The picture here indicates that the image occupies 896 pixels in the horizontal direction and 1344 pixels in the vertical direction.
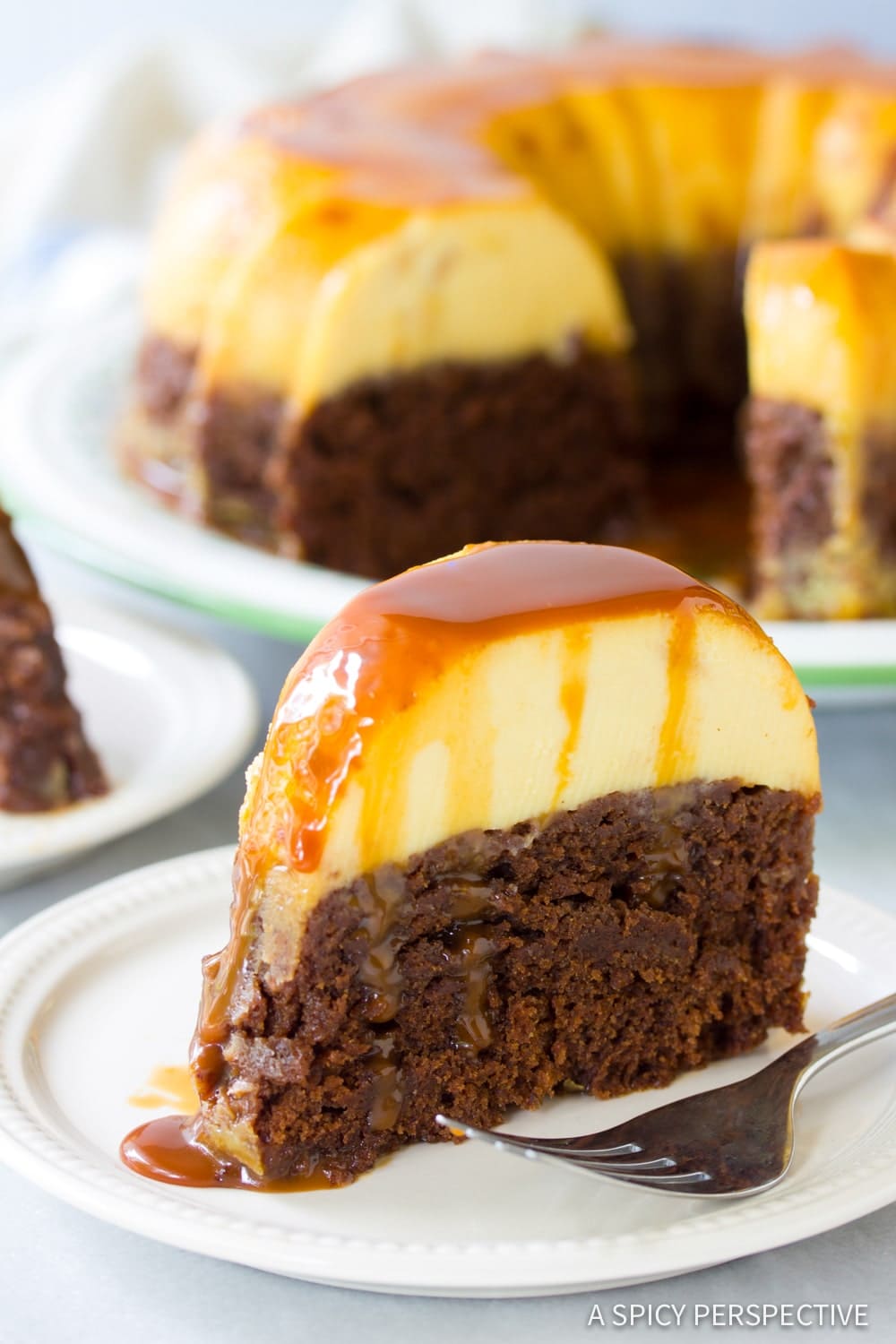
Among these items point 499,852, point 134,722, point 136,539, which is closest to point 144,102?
point 136,539

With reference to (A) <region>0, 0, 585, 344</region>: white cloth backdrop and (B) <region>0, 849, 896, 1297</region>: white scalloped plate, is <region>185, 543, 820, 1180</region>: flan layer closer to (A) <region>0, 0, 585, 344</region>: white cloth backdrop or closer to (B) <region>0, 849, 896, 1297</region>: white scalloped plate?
(B) <region>0, 849, 896, 1297</region>: white scalloped plate

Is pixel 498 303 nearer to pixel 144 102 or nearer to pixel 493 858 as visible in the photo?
pixel 493 858

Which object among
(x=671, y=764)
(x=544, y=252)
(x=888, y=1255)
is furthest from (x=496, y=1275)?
(x=544, y=252)

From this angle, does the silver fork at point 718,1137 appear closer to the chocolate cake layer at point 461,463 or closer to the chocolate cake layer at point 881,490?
the chocolate cake layer at point 881,490

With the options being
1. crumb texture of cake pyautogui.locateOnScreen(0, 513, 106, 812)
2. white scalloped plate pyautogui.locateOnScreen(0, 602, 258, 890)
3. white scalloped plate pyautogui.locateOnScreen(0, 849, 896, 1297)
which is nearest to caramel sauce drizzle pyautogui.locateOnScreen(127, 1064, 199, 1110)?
white scalloped plate pyautogui.locateOnScreen(0, 849, 896, 1297)

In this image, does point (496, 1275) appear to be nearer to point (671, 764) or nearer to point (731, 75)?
point (671, 764)
